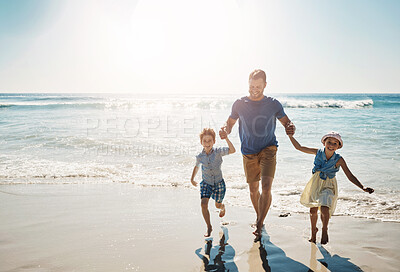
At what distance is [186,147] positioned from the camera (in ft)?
34.4

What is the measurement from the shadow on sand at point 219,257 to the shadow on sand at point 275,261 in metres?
0.23

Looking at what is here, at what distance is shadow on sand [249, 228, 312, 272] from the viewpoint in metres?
3.13

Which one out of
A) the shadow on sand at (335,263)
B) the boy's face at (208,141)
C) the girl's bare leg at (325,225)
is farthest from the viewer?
the boy's face at (208,141)

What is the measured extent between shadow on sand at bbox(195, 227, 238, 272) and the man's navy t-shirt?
1.36m

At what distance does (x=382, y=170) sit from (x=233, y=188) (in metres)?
3.85

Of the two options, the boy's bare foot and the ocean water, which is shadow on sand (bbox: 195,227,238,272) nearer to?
the boy's bare foot

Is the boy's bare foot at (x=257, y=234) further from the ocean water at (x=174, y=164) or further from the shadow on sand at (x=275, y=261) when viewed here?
the ocean water at (x=174, y=164)

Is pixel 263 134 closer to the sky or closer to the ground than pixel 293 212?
closer to the sky

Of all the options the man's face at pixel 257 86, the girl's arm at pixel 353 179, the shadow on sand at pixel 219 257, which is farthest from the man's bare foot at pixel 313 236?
the man's face at pixel 257 86

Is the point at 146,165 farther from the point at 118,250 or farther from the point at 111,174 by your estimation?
the point at 118,250

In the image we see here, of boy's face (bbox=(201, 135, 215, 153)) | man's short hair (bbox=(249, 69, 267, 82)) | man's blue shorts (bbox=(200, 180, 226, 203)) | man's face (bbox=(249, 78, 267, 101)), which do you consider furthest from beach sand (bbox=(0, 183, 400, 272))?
man's short hair (bbox=(249, 69, 267, 82))

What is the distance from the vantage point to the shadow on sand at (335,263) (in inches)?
122

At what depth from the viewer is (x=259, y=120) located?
408 cm

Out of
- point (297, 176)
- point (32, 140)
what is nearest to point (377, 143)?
point (297, 176)
